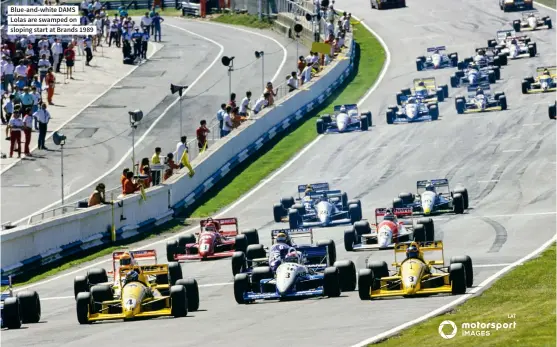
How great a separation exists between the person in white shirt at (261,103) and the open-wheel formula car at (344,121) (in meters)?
2.11

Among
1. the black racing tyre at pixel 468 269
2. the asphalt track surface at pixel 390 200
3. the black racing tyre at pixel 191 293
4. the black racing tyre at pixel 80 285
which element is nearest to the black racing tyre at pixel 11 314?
the asphalt track surface at pixel 390 200

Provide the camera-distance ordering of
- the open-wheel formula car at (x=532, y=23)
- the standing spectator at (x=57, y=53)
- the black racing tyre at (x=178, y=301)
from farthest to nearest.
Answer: the open-wheel formula car at (x=532, y=23) → the standing spectator at (x=57, y=53) → the black racing tyre at (x=178, y=301)

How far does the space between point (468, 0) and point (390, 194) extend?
4699 cm

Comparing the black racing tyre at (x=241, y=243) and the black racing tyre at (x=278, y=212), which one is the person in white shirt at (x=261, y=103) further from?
the black racing tyre at (x=241, y=243)

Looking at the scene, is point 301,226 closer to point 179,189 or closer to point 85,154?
point 179,189

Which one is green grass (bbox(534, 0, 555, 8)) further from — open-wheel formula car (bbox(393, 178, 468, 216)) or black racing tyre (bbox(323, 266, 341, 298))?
black racing tyre (bbox(323, 266, 341, 298))

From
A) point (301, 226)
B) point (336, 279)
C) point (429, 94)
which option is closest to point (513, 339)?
point (336, 279)

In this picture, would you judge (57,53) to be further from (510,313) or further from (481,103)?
(510,313)

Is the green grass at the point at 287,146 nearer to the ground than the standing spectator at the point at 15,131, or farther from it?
nearer to the ground

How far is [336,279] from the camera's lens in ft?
86.7

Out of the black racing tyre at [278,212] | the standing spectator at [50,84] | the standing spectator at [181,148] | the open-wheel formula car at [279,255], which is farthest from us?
the standing spectator at [50,84]

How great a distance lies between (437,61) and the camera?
65562 mm

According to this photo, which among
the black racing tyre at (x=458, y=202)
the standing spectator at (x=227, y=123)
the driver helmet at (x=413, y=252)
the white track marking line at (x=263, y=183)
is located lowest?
the white track marking line at (x=263, y=183)

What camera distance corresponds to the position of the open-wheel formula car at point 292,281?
86.9 ft
